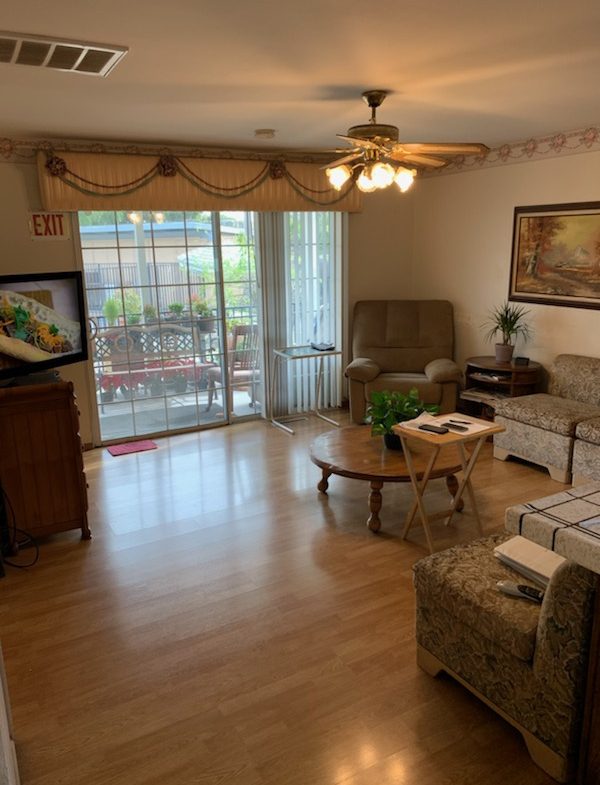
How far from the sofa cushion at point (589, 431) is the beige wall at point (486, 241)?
888mm

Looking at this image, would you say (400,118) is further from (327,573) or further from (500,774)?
(500,774)

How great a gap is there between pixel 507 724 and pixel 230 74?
292cm

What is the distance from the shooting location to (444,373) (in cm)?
516

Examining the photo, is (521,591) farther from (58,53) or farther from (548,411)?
(58,53)

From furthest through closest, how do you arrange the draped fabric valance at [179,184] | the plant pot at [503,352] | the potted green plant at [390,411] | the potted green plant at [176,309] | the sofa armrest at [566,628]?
1. the potted green plant at [176,309]
2. the plant pot at [503,352]
3. the draped fabric valance at [179,184]
4. the potted green plant at [390,411]
5. the sofa armrest at [566,628]

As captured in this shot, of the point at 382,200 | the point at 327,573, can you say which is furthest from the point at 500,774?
the point at 382,200

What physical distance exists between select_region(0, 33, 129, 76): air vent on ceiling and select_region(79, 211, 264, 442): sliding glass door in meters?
2.34

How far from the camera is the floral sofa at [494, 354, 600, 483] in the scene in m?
4.05

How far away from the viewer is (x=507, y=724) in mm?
2191

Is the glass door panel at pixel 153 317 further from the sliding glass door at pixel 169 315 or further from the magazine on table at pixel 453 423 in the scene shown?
the magazine on table at pixel 453 423

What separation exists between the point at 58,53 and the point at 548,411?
3.62 metres

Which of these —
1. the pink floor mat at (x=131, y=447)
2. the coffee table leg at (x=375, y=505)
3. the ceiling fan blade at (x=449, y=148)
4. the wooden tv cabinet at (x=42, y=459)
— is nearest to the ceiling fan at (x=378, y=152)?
the ceiling fan blade at (x=449, y=148)

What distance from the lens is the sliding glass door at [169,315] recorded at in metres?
4.98

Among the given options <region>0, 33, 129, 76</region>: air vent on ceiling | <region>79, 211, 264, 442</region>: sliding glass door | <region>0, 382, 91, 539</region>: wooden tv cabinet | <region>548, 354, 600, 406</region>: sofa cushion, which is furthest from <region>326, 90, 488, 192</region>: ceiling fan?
<region>79, 211, 264, 442</region>: sliding glass door
